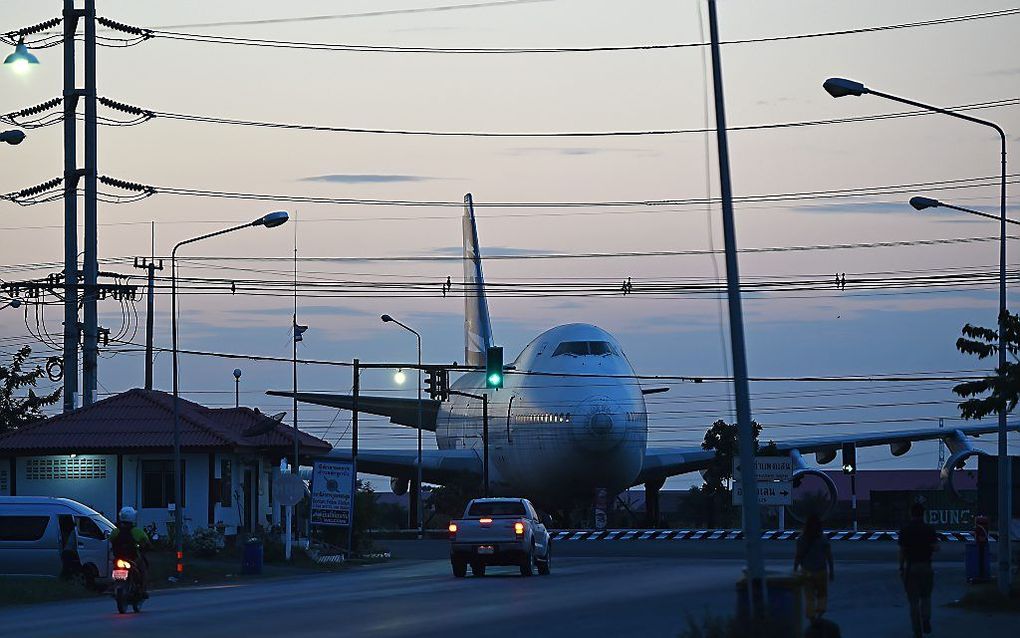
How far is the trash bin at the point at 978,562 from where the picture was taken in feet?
103

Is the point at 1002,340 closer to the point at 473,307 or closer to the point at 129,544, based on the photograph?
the point at 129,544

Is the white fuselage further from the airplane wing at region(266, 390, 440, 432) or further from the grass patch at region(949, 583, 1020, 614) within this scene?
the grass patch at region(949, 583, 1020, 614)

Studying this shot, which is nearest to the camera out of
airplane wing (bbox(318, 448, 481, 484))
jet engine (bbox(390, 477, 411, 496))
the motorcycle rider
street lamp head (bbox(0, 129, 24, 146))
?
the motorcycle rider

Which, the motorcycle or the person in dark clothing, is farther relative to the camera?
the motorcycle

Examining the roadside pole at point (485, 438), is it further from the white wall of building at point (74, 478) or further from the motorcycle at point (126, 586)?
the motorcycle at point (126, 586)

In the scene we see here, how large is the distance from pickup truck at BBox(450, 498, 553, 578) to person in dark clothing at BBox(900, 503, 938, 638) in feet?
51.5

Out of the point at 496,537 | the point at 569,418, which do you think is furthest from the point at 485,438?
the point at 496,537

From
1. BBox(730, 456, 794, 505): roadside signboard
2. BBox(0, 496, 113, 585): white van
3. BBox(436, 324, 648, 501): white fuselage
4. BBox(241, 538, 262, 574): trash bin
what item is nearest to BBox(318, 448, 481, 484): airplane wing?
BBox(436, 324, 648, 501): white fuselage

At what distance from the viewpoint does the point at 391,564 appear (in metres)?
47.7

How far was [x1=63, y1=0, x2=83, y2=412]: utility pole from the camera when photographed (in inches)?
1964

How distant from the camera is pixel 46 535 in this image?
36938mm

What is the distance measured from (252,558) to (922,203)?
59.3 feet

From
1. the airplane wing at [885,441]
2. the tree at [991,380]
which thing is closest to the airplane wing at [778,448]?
the airplane wing at [885,441]

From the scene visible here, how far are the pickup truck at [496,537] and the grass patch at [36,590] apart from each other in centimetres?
793
